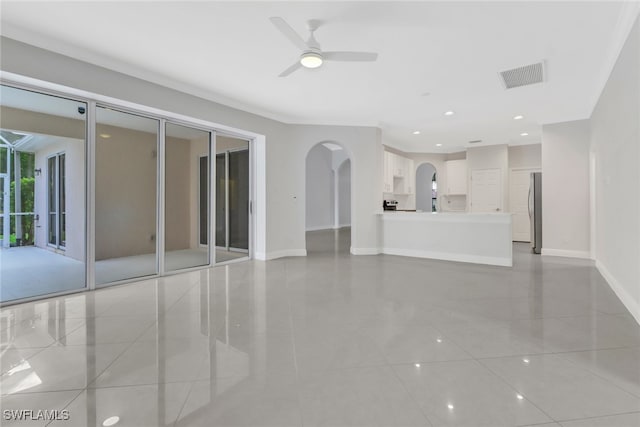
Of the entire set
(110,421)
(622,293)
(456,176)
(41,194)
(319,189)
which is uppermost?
(456,176)

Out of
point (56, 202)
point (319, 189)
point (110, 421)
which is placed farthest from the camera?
point (319, 189)

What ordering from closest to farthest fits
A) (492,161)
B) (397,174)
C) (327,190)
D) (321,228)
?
(492,161) < (397,174) < (321,228) < (327,190)

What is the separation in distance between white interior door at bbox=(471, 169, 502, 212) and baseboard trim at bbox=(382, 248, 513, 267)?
3.67 meters

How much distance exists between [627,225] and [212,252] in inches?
217

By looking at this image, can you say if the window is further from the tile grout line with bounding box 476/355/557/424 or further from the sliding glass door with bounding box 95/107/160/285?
the tile grout line with bounding box 476/355/557/424

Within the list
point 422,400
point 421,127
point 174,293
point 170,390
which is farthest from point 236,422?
point 421,127

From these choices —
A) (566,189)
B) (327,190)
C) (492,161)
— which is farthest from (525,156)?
(327,190)

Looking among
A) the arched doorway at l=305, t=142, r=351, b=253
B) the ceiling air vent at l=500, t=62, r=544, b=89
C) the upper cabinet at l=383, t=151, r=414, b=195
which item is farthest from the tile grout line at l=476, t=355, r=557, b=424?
the arched doorway at l=305, t=142, r=351, b=253

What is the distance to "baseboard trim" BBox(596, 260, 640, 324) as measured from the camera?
2.78m

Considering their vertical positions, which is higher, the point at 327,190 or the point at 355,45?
the point at 355,45

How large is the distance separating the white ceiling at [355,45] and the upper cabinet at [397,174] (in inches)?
129

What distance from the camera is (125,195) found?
14.0 feet

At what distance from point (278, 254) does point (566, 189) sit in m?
5.91

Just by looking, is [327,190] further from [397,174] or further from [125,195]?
[125,195]
